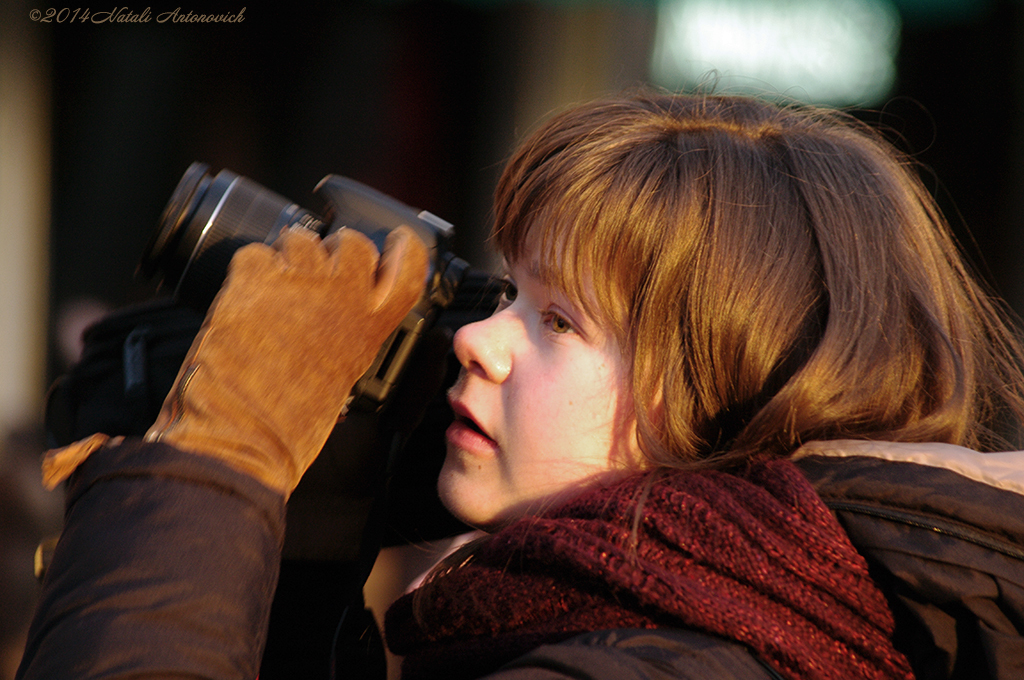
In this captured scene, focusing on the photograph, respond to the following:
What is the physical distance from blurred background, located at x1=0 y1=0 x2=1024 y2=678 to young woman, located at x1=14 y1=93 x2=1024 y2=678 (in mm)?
1168

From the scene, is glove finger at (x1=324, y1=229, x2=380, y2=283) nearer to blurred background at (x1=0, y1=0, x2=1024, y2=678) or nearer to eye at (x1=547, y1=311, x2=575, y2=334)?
eye at (x1=547, y1=311, x2=575, y2=334)

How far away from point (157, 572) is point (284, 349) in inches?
8.5

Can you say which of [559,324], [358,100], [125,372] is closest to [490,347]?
[559,324]

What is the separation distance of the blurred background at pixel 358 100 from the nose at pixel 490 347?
1.16 metres

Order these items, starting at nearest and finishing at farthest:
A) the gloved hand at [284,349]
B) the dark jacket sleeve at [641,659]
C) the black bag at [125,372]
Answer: the dark jacket sleeve at [641,659] → the gloved hand at [284,349] → the black bag at [125,372]

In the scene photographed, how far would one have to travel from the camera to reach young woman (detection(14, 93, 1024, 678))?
1.99ft

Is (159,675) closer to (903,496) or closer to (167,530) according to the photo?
(167,530)

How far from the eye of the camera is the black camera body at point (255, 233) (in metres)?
0.86

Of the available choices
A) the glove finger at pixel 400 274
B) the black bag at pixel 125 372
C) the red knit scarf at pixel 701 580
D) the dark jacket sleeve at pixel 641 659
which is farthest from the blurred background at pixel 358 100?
the dark jacket sleeve at pixel 641 659

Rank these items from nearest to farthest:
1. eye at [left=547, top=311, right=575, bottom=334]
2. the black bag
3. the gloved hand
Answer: the gloved hand < eye at [left=547, top=311, right=575, bottom=334] < the black bag

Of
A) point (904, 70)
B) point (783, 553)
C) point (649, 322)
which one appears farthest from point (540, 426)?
point (904, 70)

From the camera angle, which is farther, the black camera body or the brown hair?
the black camera body

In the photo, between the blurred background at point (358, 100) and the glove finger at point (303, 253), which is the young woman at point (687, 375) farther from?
the blurred background at point (358, 100)

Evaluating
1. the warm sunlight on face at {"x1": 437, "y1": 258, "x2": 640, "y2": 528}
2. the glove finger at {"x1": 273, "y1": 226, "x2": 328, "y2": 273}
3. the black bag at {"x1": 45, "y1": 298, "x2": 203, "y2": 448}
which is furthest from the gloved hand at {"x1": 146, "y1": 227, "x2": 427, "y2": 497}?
the black bag at {"x1": 45, "y1": 298, "x2": 203, "y2": 448}
